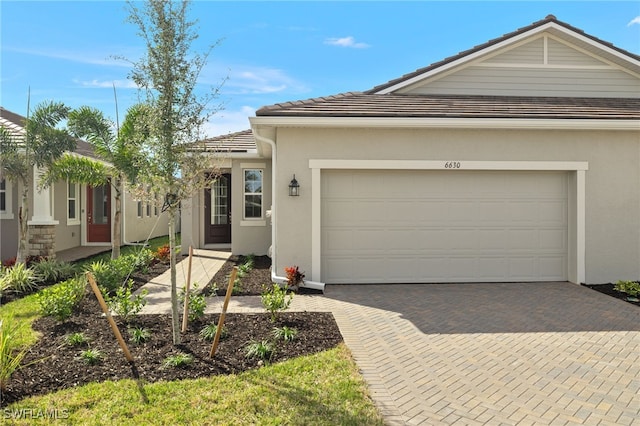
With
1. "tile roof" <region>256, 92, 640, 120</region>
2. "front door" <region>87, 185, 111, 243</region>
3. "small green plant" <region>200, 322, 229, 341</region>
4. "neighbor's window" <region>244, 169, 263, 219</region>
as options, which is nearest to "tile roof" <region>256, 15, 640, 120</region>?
"tile roof" <region>256, 92, 640, 120</region>

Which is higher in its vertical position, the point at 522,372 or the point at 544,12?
the point at 544,12

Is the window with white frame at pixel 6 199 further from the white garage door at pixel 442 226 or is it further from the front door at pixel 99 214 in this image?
the white garage door at pixel 442 226

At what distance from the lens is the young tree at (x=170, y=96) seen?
4723mm

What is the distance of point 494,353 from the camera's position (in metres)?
4.98

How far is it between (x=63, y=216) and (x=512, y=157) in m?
13.7

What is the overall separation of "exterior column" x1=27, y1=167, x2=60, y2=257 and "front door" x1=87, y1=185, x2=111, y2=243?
426 centimetres

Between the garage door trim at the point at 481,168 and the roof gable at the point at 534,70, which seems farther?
the roof gable at the point at 534,70

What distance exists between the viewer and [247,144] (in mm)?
13078

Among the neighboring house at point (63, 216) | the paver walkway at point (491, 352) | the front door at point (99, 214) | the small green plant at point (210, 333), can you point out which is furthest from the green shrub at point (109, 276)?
the front door at point (99, 214)

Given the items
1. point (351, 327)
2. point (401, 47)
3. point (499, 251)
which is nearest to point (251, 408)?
point (351, 327)

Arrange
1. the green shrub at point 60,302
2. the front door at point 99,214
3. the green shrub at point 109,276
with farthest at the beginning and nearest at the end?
the front door at point 99,214
the green shrub at point 109,276
the green shrub at point 60,302

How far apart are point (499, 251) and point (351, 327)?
4.72 meters

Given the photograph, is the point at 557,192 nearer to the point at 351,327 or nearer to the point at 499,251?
the point at 499,251

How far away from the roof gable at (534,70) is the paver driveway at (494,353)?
542 centimetres
